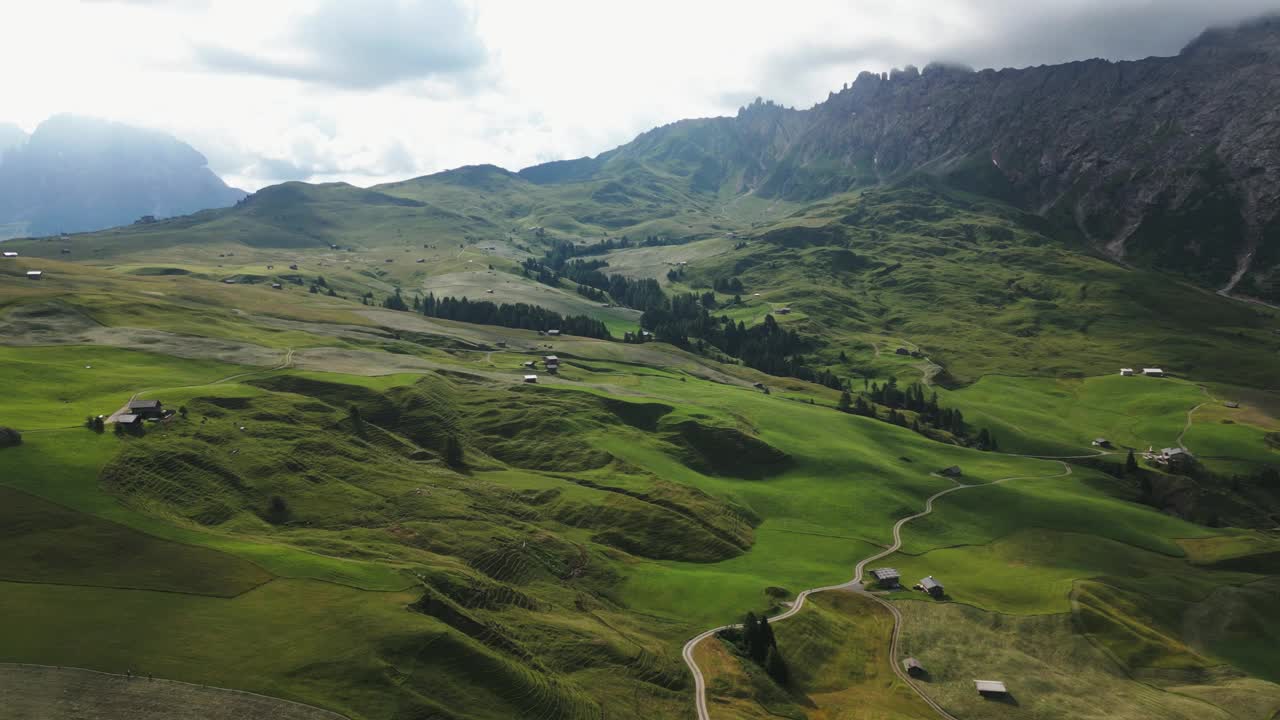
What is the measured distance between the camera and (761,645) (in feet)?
322

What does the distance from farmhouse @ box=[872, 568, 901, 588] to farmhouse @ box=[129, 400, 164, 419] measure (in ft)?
389

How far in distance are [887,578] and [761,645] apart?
3929 cm

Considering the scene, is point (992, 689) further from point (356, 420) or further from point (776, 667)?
point (356, 420)

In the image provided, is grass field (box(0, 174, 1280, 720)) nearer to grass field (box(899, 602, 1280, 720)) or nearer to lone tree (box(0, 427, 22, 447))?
grass field (box(899, 602, 1280, 720))

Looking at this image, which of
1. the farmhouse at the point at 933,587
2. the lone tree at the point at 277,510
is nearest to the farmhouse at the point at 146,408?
the lone tree at the point at 277,510

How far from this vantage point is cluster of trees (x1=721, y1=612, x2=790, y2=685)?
9619 cm

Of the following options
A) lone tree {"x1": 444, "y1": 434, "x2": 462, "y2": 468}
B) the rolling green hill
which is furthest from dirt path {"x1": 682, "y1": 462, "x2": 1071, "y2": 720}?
lone tree {"x1": 444, "y1": 434, "x2": 462, "y2": 468}

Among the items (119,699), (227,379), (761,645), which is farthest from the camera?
(227,379)

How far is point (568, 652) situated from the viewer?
85.9 metres

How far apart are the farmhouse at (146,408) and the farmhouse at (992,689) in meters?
125

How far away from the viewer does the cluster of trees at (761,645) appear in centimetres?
9619

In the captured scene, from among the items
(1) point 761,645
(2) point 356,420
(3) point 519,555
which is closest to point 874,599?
(1) point 761,645

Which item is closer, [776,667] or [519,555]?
[776,667]

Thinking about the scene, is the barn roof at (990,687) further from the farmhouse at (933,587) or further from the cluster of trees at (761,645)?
the cluster of trees at (761,645)
